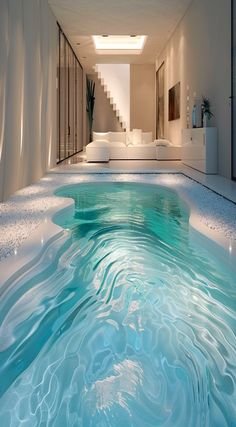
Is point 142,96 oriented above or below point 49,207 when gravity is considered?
above

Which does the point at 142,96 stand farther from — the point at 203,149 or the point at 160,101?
the point at 203,149

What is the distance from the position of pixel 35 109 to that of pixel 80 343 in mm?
5556

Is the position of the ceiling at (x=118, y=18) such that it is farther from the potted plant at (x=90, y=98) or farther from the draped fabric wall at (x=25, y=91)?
the potted plant at (x=90, y=98)

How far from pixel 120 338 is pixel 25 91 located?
15.8 ft

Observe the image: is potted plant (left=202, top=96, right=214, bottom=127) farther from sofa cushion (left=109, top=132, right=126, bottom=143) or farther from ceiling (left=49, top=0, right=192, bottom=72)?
sofa cushion (left=109, top=132, right=126, bottom=143)

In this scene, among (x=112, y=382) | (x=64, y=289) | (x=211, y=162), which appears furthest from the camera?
(x=211, y=162)

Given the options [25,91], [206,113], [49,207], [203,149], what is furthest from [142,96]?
[49,207]

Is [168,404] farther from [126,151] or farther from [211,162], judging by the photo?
[126,151]

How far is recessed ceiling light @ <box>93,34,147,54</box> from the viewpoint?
45.9 feet

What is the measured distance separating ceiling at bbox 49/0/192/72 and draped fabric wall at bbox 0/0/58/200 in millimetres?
605

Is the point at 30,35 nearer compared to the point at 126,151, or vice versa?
the point at 30,35

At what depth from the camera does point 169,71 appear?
12.7 m

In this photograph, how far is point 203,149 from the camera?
308 inches

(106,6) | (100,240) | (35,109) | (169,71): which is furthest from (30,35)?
(169,71)
